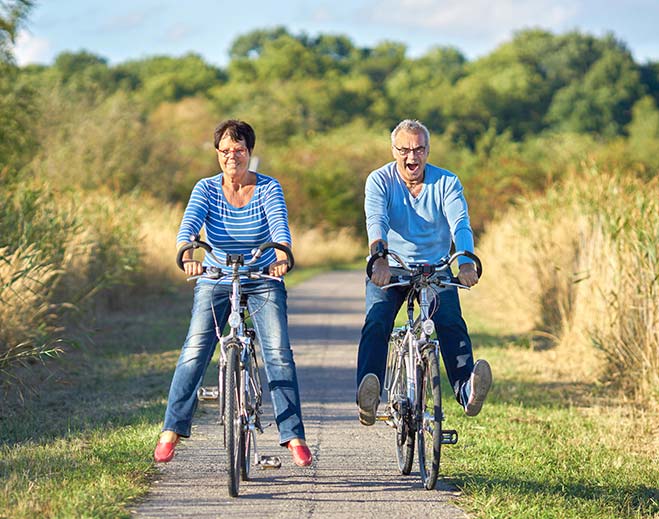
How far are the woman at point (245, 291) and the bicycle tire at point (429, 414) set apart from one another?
66cm

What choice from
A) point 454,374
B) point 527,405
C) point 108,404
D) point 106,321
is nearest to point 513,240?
point 106,321

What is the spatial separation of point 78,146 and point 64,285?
1395 centimetres

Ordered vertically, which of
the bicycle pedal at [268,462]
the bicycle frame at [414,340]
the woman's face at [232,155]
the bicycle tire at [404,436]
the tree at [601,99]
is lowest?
the bicycle pedal at [268,462]

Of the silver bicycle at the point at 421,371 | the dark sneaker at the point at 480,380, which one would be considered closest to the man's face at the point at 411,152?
the silver bicycle at the point at 421,371

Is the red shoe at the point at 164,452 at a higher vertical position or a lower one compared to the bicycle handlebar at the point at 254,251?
lower

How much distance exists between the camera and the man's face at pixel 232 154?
6551 millimetres

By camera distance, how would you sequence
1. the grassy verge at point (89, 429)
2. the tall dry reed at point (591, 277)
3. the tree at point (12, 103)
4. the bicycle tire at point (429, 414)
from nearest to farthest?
the grassy verge at point (89, 429) < the bicycle tire at point (429, 414) < the tall dry reed at point (591, 277) < the tree at point (12, 103)

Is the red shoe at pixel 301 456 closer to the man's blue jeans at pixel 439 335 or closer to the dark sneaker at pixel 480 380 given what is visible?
the man's blue jeans at pixel 439 335

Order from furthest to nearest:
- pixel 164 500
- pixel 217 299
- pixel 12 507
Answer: pixel 217 299 → pixel 164 500 → pixel 12 507

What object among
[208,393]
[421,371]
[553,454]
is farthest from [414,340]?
[553,454]

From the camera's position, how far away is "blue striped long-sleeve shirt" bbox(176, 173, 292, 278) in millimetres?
6523

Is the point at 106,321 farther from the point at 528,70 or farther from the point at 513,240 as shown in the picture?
the point at 528,70

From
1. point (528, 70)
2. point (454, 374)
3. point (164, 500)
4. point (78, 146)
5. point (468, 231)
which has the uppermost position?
point (528, 70)

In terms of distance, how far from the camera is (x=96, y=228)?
53.8 feet
